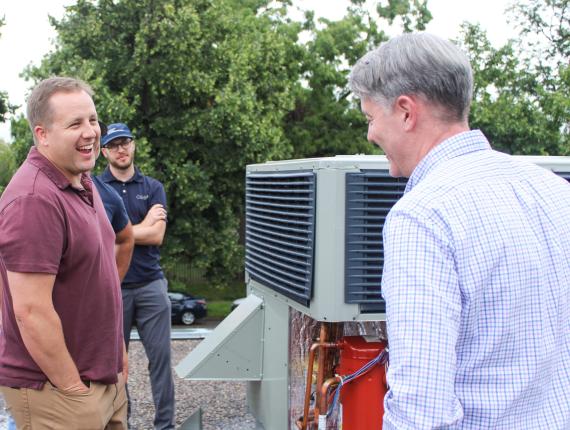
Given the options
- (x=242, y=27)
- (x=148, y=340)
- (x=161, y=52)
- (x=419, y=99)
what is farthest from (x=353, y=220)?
(x=242, y=27)

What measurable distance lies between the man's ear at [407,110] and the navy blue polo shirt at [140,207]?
3.19 metres

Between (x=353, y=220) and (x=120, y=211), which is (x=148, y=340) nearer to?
(x=120, y=211)

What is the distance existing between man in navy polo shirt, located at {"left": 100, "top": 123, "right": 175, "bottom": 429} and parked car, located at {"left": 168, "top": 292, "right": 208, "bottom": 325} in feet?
52.3

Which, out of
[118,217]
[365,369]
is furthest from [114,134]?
[365,369]

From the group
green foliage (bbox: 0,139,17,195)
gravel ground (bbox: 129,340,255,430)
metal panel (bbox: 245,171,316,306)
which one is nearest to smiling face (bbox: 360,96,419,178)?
metal panel (bbox: 245,171,316,306)

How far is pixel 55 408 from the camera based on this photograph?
2.50m

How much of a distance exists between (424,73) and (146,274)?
10.8 ft

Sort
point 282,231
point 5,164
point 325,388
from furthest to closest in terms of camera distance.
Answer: point 5,164 → point 282,231 → point 325,388

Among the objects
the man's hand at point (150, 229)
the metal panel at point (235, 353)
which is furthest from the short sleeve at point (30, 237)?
the man's hand at point (150, 229)

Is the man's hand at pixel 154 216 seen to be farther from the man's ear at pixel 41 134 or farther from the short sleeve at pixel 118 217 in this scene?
the man's ear at pixel 41 134

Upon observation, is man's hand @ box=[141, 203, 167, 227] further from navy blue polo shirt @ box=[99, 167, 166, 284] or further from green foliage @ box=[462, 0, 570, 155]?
green foliage @ box=[462, 0, 570, 155]

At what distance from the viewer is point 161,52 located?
51.5 feet

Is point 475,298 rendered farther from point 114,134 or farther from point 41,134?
point 114,134

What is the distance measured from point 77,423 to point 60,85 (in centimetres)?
122
